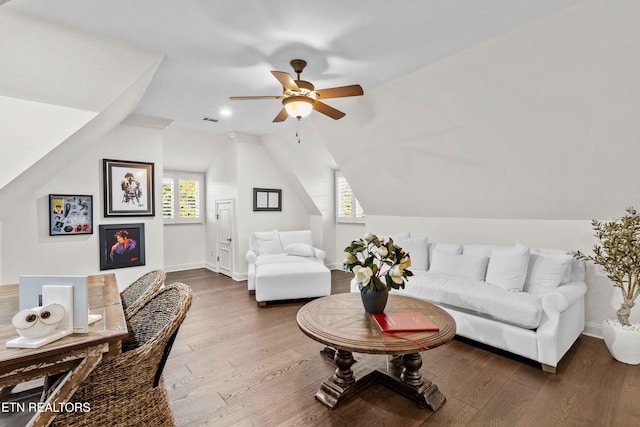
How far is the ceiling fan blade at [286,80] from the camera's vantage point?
2.20m

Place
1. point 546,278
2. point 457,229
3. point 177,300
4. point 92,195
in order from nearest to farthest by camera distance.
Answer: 1. point 177,300
2. point 546,278
3. point 92,195
4. point 457,229

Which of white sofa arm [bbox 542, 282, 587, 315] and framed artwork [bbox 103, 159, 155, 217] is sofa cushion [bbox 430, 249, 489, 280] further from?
framed artwork [bbox 103, 159, 155, 217]

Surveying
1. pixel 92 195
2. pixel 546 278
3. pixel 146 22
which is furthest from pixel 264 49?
pixel 546 278

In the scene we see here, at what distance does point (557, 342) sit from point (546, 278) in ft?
2.14

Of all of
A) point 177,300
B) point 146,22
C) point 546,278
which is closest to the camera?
point 177,300

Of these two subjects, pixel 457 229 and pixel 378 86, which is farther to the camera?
pixel 457 229

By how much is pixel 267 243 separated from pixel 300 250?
57cm

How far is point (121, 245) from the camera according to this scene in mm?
3992

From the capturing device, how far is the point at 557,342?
2.34 metres

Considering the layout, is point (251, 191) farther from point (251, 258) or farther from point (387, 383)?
point (387, 383)

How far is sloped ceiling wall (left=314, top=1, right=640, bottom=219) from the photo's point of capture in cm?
213

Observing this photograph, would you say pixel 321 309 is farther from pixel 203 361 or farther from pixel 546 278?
pixel 546 278

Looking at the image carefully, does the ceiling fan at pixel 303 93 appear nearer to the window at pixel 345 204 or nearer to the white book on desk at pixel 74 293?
the white book on desk at pixel 74 293

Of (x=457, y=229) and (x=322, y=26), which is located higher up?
(x=322, y=26)
